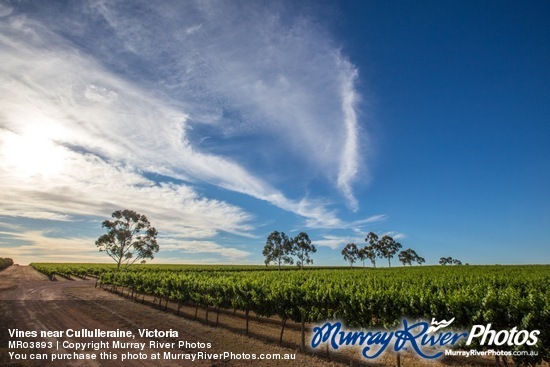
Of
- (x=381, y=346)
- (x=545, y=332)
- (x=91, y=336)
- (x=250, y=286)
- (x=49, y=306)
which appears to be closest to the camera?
(x=545, y=332)

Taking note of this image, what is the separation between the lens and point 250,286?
26.5m

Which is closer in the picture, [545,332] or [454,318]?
[545,332]

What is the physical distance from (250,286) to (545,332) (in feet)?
66.2

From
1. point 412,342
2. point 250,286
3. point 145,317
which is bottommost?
point 145,317

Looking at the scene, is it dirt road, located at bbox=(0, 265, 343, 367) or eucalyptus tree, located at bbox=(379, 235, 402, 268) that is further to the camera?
eucalyptus tree, located at bbox=(379, 235, 402, 268)

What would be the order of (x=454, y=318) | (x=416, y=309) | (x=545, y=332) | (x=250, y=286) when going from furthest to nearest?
(x=250, y=286), (x=416, y=309), (x=454, y=318), (x=545, y=332)

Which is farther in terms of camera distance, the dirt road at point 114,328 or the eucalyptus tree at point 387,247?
the eucalyptus tree at point 387,247

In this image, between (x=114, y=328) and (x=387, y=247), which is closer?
(x=114, y=328)

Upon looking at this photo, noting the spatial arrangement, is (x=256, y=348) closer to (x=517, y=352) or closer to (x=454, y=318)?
(x=454, y=318)

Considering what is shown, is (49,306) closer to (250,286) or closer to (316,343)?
(250,286)

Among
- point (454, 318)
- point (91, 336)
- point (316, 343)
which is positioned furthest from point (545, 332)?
point (91, 336)

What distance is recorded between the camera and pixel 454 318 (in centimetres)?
1583

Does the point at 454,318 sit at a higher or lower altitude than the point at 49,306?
higher

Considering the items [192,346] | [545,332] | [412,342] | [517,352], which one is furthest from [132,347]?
[545,332]
